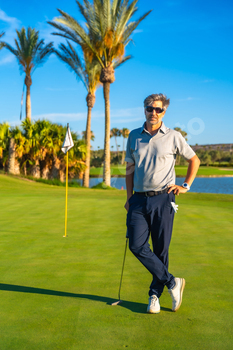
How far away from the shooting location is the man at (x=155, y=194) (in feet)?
12.2

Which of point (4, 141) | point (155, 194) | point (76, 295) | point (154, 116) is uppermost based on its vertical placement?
point (154, 116)

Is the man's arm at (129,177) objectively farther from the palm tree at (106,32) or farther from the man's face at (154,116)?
the palm tree at (106,32)

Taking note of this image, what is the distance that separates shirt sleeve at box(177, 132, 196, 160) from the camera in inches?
151

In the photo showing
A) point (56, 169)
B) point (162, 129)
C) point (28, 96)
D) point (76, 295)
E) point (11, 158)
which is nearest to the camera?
point (162, 129)

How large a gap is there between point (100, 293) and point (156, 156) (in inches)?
68.1

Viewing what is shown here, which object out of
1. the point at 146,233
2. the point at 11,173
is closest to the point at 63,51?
the point at 11,173

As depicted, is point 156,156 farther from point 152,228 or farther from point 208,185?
point 208,185

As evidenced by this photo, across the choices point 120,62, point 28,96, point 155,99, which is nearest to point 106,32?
point 120,62

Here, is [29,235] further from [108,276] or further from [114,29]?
[114,29]

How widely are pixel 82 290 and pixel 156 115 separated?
2213 mm

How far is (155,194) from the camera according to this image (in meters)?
3.71

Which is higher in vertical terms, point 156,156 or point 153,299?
point 156,156

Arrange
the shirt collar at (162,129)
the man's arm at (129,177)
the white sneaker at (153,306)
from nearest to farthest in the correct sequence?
the white sneaker at (153,306) → the shirt collar at (162,129) → the man's arm at (129,177)

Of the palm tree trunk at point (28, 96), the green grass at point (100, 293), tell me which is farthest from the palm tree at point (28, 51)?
the green grass at point (100, 293)
